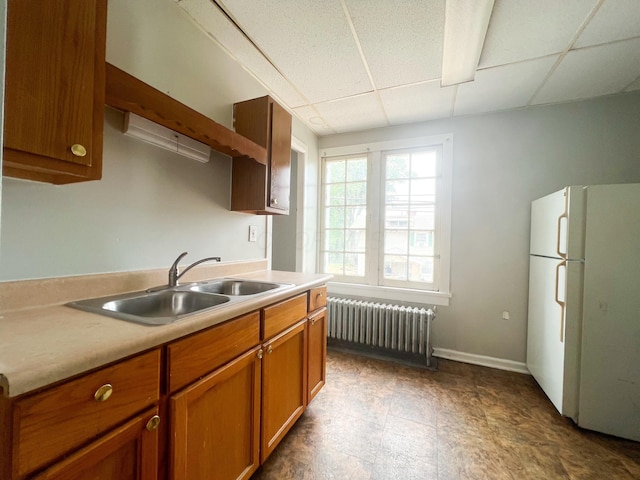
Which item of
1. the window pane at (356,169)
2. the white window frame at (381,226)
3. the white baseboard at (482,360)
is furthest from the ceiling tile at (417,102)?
the white baseboard at (482,360)

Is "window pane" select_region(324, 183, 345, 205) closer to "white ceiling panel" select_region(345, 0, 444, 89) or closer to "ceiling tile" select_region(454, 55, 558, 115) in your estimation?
"white ceiling panel" select_region(345, 0, 444, 89)

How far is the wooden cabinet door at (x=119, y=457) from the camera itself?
0.57m

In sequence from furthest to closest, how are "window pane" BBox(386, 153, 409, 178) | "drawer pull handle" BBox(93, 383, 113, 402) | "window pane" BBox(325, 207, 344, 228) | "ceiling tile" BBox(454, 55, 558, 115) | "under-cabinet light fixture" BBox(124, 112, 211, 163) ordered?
"window pane" BBox(325, 207, 344, 228) → "window pane" BBox(386, 153, 409, 178) → "ceiling tile" BBox(454, 55, 558, 115) → "under-cabinet light fixture" BBox(124, 112, 211, 163) → "drawer pull handle" BBox(93, 383, 113, 402)

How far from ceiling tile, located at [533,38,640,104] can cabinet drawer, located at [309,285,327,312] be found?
234 cm

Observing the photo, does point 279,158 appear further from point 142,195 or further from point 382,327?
point 382,327

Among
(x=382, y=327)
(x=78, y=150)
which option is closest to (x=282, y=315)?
(x=78, y=150)

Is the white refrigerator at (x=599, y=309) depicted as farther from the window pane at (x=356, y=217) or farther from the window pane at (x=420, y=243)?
the window pane at (x=356, y=217)

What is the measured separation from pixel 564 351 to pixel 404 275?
1371mm

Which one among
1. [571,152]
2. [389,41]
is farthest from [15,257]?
[571,152]

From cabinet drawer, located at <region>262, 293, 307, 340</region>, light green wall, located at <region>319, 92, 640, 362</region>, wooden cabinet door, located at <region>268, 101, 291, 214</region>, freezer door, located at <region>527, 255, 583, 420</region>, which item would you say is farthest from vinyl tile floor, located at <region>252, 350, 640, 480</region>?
wooden cabinet door, located at <region>268, 101, 291, 214</region>

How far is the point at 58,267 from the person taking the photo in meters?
0.98

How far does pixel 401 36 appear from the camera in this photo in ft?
5.14

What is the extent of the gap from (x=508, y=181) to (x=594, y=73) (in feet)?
2.97

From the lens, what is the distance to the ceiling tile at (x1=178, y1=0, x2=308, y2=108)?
1.42 meters
